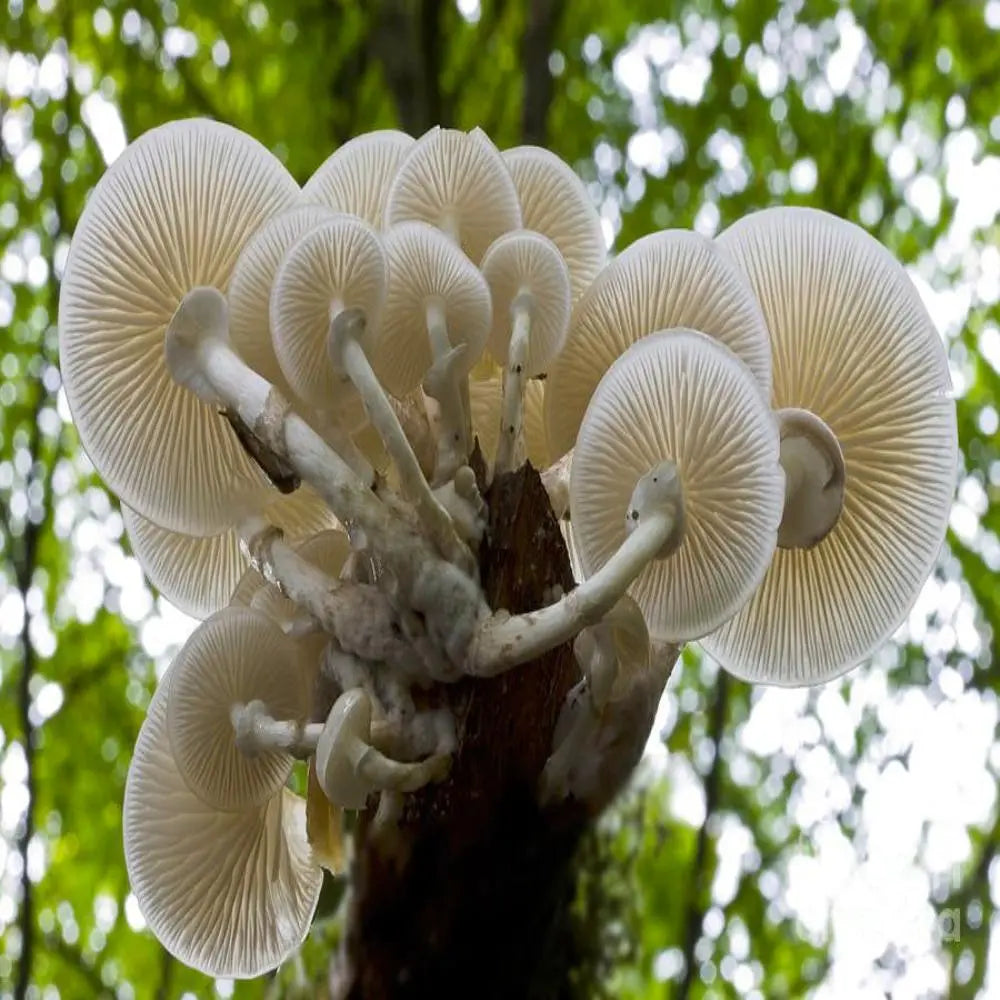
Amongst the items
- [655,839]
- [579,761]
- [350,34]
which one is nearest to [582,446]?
[579,761]

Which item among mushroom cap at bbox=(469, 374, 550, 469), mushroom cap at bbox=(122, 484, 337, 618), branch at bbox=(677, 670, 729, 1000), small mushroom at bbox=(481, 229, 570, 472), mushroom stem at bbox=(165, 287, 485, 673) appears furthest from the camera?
branch at bbox=(677, 670, 729, 1000)

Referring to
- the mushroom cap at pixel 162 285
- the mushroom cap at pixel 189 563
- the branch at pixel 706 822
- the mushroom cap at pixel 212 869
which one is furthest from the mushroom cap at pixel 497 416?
the branch at pixel 706 822

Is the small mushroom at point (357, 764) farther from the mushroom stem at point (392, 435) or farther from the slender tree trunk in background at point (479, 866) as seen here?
the mushroom stem at point (392, 435)

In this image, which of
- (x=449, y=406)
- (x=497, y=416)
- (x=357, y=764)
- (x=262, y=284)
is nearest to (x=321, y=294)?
(x=262, y=284)

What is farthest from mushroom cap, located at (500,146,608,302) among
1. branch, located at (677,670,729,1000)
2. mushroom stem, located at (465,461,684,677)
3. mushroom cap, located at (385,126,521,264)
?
branch, located at (677,670,729,1000)

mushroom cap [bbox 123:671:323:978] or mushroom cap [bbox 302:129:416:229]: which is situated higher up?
mushroom cap [bbox 302:129:416:229]

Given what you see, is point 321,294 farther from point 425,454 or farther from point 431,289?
point 425,454

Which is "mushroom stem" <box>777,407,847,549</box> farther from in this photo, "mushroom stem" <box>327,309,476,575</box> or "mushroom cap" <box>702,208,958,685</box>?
"mushroom stem" <box>327,309,476,575</box>
